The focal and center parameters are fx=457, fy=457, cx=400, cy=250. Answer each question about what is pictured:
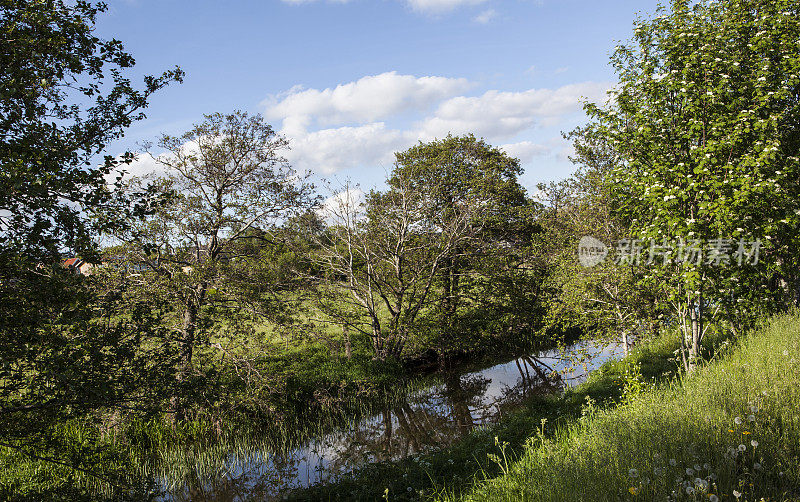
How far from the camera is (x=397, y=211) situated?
15.8m

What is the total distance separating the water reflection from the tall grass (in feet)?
13.8

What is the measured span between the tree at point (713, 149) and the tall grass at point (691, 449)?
1.85m

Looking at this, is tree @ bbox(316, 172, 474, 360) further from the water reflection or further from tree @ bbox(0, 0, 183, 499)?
tree @ bbox(0, 0, 183, 499)

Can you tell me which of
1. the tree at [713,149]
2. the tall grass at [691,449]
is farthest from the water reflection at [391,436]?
the tree at [713,149]

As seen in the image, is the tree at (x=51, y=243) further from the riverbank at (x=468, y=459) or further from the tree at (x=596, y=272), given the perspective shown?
the tree at (x=596, y=272)

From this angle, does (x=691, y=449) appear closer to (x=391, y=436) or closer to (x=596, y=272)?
(x=391, y=436)

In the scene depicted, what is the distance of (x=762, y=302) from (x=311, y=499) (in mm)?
9395

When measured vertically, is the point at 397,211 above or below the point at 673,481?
above

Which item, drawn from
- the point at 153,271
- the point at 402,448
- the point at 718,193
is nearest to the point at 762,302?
the point at 718,193

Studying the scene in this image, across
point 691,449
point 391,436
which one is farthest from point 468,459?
point 691,449

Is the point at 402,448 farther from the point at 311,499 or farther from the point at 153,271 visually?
the point at 153,271

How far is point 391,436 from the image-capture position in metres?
11.1

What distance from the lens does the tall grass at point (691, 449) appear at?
3.63 meters

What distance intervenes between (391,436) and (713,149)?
8.92 m
